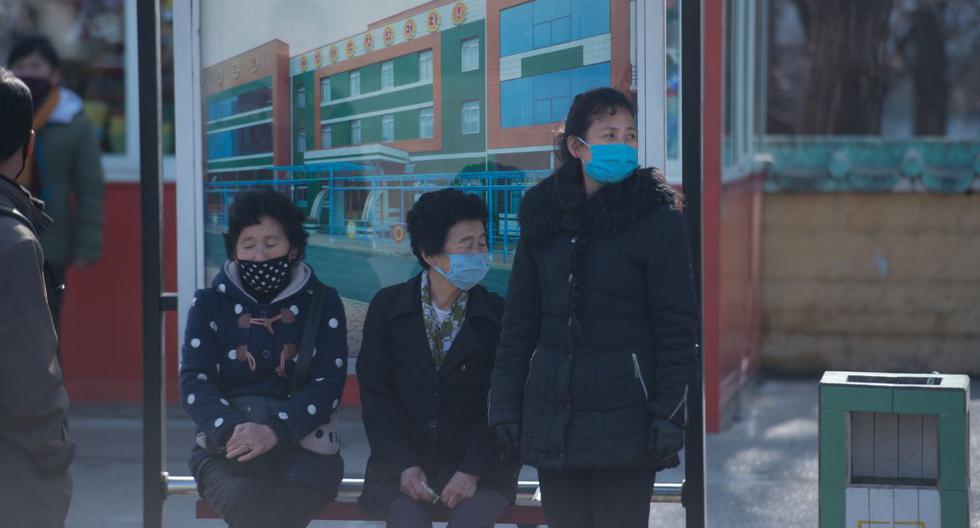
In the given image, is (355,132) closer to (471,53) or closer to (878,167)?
(471,53)

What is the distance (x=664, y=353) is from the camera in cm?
401

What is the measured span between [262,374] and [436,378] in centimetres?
54

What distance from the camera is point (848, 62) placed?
13.4 metres

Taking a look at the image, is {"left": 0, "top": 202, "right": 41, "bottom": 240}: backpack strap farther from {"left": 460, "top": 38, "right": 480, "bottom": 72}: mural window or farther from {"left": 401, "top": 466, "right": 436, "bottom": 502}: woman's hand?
{"left": 460, "top": 38, "right": 480, "bottom": 72}: mural window

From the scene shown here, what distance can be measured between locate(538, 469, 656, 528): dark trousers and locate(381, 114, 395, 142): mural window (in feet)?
4.62

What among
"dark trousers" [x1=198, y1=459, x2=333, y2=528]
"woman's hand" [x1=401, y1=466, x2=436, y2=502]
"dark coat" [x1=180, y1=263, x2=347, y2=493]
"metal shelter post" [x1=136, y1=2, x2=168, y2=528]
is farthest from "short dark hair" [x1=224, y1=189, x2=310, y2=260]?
"woman's hand" [x1=401, y1=466, x2=436, y2=502]

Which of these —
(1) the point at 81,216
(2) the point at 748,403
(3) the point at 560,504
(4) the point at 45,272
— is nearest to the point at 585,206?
(3) the point at 560,504

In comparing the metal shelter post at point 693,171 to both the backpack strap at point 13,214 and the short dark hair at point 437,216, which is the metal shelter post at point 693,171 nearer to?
the short dark hair at point 437,216

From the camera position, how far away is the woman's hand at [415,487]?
14.9ft

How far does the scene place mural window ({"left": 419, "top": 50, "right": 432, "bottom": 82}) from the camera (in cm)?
502

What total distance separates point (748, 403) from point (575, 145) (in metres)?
5.10

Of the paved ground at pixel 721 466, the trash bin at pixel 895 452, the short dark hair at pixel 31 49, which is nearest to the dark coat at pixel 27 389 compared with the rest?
the trash bin at pixel 895 452

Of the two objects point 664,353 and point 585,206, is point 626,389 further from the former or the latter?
point 585,206

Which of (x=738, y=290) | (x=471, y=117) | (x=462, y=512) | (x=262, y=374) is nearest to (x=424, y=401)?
(x=462, y=512)
